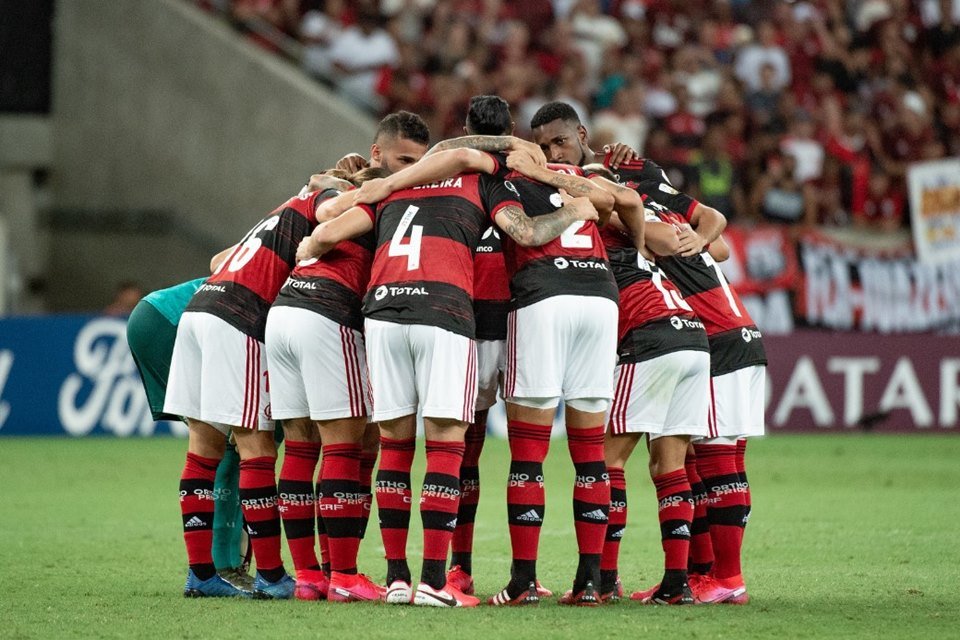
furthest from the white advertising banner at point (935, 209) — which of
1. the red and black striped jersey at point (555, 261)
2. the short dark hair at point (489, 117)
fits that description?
the red and black striped jersey at point (555, 261)

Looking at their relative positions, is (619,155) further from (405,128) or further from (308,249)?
(308,249)

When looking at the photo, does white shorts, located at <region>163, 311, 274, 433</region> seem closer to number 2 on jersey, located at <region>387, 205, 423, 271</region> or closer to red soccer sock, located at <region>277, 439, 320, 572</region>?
red soccer sock, located at <region>277, 439, 320, 572</region>

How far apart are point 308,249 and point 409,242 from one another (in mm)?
497

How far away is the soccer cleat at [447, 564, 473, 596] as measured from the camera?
7.11 m

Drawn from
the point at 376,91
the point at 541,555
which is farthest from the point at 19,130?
the point at 541,555

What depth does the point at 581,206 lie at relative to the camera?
6898mm

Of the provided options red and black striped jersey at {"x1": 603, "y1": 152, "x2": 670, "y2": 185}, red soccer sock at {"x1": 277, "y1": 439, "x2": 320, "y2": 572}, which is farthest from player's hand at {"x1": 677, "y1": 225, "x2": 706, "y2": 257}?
red soccer sock at {"x1": 277, "y1": 439, "x2": 320, "y2": 572}

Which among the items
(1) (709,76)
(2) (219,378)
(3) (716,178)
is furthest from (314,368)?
(1) (709,76)

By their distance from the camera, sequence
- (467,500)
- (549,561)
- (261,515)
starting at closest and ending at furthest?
(261,515)
(467,500)
(549,561)

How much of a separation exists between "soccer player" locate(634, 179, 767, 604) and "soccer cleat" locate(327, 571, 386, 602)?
1550 millimetres

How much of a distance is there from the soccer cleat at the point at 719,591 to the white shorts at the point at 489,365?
135cm

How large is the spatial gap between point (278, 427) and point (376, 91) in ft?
42.4

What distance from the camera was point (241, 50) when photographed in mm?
19906

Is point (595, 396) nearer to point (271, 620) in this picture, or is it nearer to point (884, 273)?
point (271, 620)
